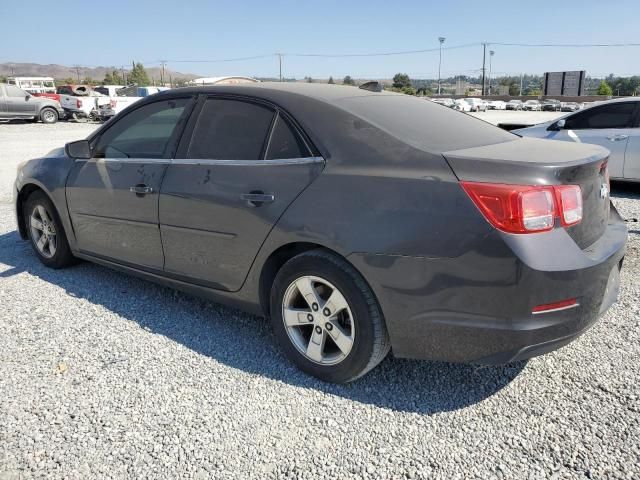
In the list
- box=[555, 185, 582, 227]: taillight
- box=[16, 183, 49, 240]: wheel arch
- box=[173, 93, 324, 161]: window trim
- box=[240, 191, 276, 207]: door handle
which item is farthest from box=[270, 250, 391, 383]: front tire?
box=[16, 183, 49, 240]: wheel arch

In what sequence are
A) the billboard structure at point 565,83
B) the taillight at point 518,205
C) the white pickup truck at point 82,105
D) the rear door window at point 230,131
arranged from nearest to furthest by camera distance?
the taillight at point 518,205
the rear door window at point 230,131
the white pickup truck at point 82,105
the billboard structure at point 565,83

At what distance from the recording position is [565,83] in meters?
82.5

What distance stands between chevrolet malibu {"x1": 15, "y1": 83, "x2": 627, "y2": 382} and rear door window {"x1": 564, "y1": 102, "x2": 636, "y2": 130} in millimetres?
5363

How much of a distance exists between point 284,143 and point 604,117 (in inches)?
262

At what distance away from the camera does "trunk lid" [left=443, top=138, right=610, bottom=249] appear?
238 centimetres

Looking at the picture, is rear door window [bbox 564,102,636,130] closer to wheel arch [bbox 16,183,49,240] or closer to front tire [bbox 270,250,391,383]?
front tire [bbox 270,250,391,383]

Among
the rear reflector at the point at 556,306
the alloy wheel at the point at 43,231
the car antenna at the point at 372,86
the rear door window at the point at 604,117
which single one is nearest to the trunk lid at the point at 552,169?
the rear reflector at the point at 556,306

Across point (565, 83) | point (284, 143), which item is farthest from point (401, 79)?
point (284, 143)

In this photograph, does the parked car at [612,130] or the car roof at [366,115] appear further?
the parked car at [612,130]

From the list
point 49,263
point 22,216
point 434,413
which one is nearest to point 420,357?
point 434,413

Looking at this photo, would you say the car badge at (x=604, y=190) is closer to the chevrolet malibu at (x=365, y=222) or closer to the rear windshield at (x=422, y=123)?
the chevrolet malibu at (x=365, y=222)

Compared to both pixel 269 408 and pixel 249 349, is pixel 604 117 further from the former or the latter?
pixel 269 408

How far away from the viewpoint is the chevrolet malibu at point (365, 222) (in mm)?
2375

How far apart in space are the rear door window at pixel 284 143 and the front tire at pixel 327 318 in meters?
0.58
